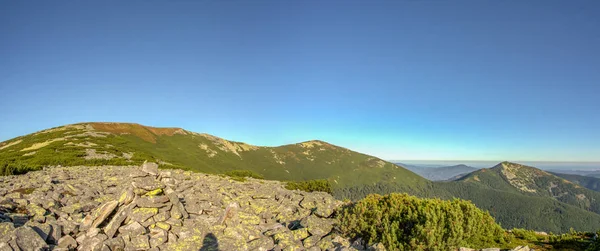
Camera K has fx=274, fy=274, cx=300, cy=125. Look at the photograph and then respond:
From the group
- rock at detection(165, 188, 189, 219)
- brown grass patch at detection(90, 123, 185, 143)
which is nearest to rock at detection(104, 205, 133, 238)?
rock at detection(165, 188, 189, 219)

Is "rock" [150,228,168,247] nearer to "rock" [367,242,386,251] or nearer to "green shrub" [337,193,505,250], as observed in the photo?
"green shrub" [337,193,505,250]

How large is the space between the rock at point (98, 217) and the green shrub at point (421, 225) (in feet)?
45.1

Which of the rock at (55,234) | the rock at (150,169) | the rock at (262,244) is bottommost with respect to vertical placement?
the rock at (262,244)

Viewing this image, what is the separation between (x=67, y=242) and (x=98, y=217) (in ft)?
6.64

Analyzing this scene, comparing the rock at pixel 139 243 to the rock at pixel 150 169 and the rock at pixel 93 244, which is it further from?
A: the rock at pixel 150 169

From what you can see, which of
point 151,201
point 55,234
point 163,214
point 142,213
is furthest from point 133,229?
point 55,234

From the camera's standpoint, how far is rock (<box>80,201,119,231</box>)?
599 inches

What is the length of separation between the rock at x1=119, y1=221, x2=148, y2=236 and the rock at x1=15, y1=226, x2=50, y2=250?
3.08m

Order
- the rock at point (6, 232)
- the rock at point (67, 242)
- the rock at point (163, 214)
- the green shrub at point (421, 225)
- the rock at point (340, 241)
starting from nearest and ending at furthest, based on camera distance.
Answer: the rock at point (6, 232)
the rock at point (67, 242)
the green shrub at point (421, 225)
the rock at point (340, 241)
the rock at point (163, 214)

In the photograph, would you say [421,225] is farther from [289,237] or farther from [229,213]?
[229,213]

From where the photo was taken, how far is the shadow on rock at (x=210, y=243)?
1484cm

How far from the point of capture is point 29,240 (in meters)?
12.5

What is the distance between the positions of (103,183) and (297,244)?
86.9ft

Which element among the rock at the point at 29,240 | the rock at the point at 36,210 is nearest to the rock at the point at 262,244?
the rock at the point at 29,240
